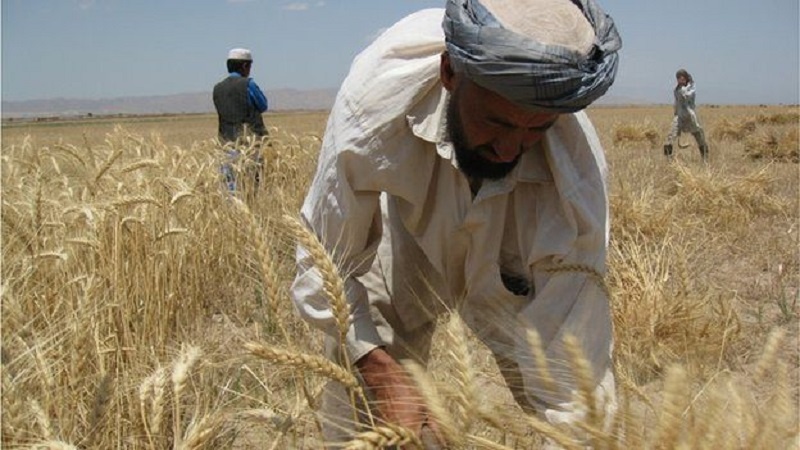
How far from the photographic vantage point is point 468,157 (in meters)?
1.36

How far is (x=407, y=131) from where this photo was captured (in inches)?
54.9

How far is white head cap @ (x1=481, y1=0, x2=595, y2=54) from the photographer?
1.18 m

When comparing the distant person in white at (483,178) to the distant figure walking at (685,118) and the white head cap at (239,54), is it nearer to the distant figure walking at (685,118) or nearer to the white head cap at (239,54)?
the white head cap at (239,54)

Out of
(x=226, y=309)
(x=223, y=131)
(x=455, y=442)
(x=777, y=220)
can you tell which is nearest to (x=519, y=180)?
(x=455, y=442)

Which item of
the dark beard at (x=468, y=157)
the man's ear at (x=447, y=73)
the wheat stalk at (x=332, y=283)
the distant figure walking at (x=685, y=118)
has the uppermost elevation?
the man's ear at (x=447, y=73)

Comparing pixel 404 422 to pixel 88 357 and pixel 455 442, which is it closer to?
pixel 455 442

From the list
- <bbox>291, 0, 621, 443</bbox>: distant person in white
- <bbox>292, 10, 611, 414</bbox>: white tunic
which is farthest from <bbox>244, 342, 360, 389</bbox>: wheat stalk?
<bbox>292, 10, 611, 414</bbox>: white tunic

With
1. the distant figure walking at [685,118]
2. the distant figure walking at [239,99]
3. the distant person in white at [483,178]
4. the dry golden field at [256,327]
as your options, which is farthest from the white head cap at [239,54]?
the distant figure walking at [685,118]

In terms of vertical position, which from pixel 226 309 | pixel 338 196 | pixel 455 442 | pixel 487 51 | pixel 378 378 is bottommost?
pixel 226 309

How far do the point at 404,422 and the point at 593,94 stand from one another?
0.64 meters

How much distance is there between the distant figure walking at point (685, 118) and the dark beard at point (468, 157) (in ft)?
25.9

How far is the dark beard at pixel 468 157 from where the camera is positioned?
1.33 m

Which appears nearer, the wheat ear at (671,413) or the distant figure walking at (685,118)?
the wheat ear at (671,413)

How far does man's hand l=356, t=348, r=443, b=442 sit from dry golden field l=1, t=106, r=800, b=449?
0.24 ft
